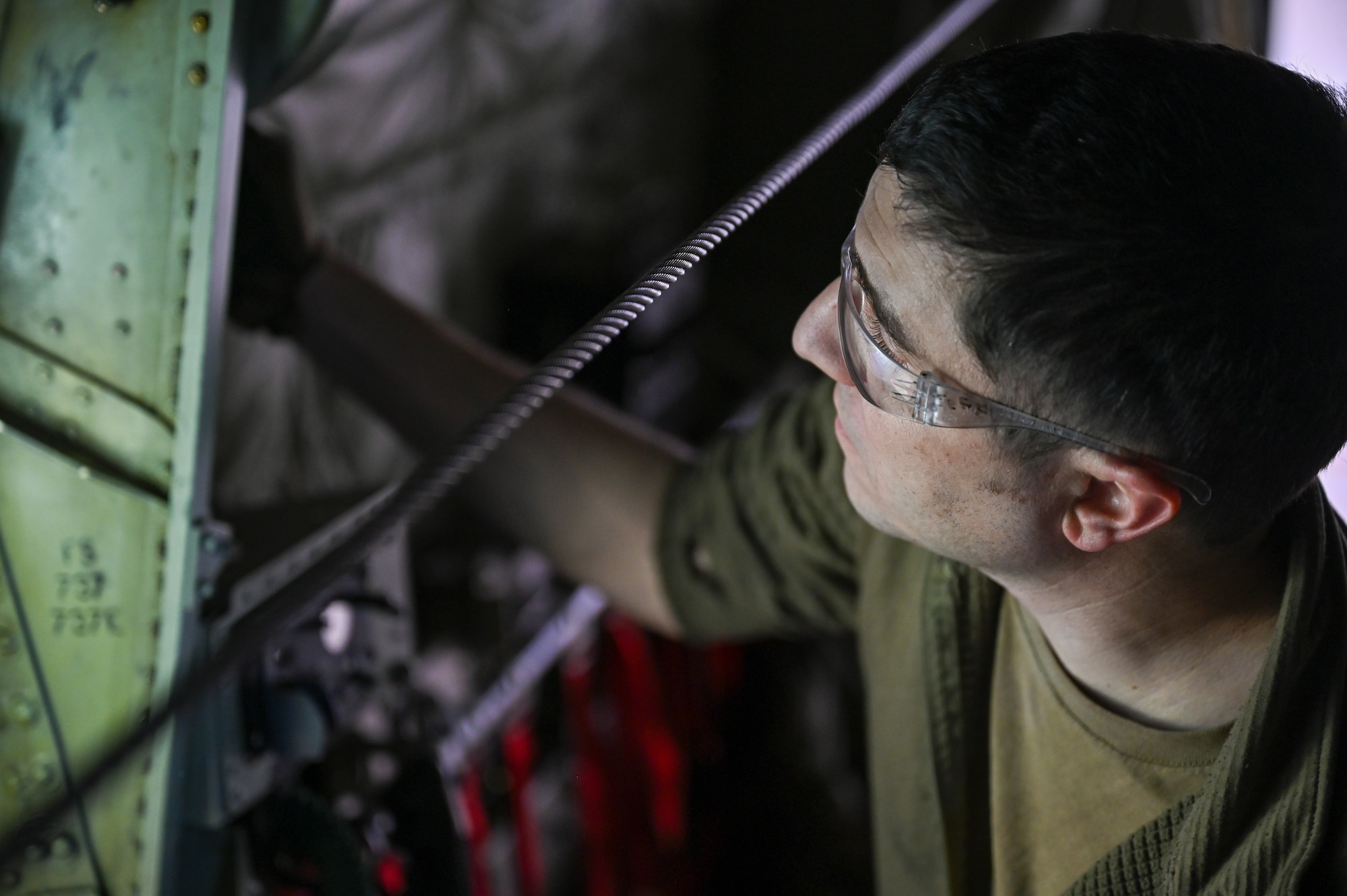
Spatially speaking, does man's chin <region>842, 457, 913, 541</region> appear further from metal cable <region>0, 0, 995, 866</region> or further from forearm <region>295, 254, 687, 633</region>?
forearm <region>295, 254, 687, 633</region>

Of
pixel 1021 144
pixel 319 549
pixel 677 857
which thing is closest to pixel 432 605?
pixel 677 857

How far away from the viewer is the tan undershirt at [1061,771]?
32.6 inches

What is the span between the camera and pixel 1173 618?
2.77 feet

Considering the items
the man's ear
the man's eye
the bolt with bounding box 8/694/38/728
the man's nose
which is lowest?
the bolt with bounding box 8/694/38/728

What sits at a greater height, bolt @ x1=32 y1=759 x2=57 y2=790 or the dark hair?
the dark hair

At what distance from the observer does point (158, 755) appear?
0.81 metres

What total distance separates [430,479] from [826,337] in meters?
0.37

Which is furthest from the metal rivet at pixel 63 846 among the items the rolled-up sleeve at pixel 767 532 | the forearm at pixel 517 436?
the rolled-up sleeve at pixel 767 532

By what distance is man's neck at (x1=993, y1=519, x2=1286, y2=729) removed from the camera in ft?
2.71

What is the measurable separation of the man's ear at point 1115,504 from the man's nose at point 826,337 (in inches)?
7.6

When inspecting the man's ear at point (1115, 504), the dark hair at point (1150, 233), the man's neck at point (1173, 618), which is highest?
the dark hair at point (1150, 233)

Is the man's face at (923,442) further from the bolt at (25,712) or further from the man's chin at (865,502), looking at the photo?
the bolt at (25,712)

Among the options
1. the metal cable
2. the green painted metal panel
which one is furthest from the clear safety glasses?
the green painted metal panel

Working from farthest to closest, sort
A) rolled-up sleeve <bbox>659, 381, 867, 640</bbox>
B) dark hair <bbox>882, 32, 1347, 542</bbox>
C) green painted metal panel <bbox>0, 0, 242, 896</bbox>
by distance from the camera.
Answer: rolled-up sleeve <bbox>659, 381, 867, 640</bbox>, green painted metal panel <bbox>0, 0, 242, 896</bbox>, dark hair <bbox>882, 32, 1347, 542</bbox>
